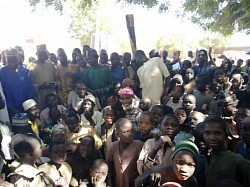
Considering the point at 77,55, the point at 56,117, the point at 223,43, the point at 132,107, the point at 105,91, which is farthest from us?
the point at 223,43

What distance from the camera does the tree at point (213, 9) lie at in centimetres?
714

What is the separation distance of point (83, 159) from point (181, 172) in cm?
179

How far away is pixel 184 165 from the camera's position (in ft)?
9.36

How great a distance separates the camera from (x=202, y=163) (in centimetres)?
335

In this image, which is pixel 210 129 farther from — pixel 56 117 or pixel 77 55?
pixel 77 55

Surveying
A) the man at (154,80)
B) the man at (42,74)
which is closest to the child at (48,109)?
the man at (42,74)

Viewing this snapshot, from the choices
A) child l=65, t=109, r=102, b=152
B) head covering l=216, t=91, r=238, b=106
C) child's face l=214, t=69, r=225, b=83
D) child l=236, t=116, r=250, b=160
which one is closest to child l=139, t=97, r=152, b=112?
child l=65, t=109, r=102, b=152

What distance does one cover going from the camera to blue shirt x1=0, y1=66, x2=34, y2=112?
5730mm

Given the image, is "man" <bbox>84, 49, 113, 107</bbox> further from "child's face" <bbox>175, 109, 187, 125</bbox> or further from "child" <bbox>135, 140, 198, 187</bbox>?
"child" <bbox>135, 140, 198, 187</bbox>

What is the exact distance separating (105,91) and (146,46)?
41.0 meters

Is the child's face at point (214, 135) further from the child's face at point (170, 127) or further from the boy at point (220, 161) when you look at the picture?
the child's face at point (170, 127)

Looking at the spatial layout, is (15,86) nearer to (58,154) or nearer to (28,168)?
(58,154)

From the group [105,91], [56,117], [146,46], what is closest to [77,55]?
[105,91]

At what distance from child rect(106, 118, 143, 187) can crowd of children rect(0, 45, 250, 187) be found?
1 centimetres
